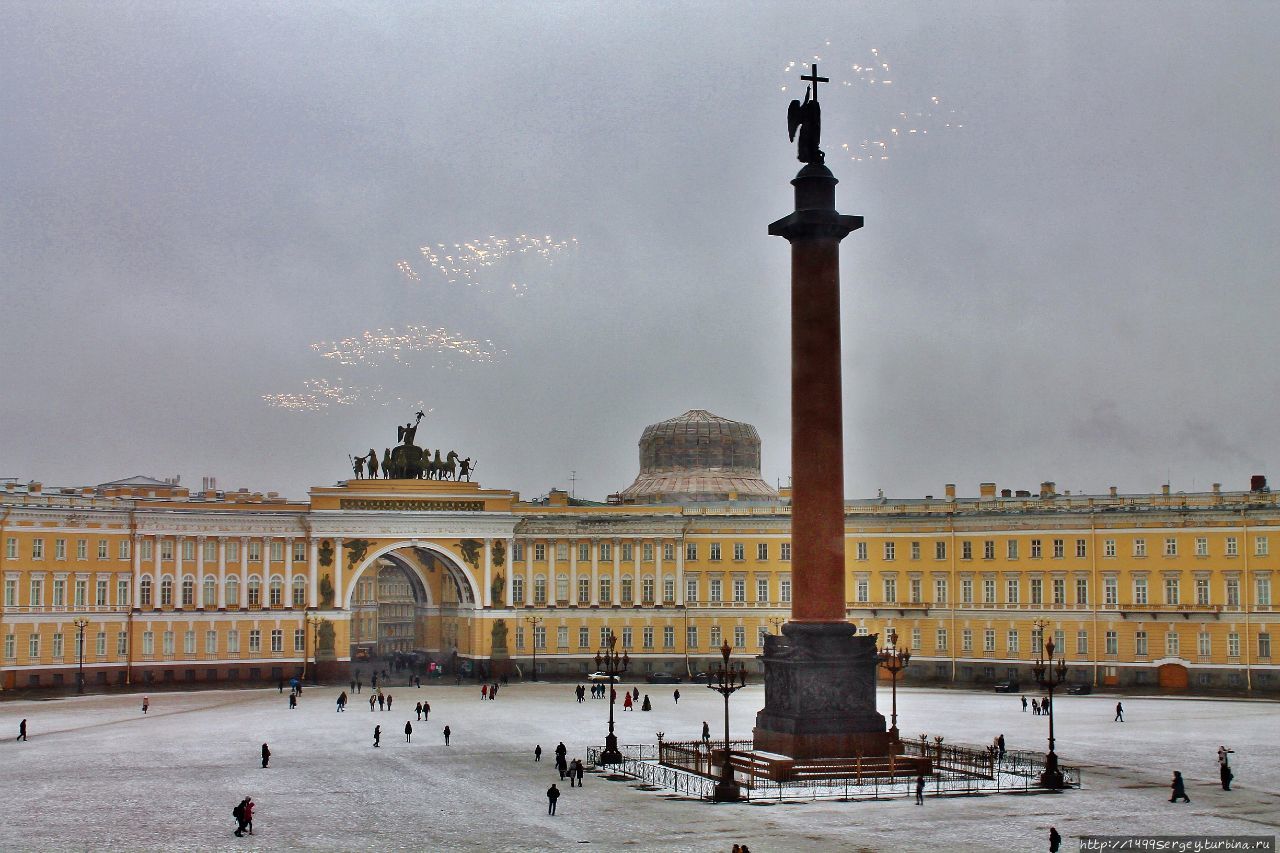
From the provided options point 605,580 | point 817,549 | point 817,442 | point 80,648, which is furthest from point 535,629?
point 817,442

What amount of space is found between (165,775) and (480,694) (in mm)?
35135

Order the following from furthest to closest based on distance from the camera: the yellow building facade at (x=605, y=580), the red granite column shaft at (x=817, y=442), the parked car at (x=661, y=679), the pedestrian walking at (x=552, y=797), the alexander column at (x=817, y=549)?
the parked car at (x=661, y=679), the yellow building facade at (x=605, y=580), the red granite column shaft at (x=817, y=442), the alexander column at (x=817, y=549), the pedestrian walking at (x=552, y=797)

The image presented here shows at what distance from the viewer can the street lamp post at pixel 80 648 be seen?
3211 inches

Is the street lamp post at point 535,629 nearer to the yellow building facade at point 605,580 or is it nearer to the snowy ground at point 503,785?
the yellow building facade at point 605,580

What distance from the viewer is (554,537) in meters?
96.9

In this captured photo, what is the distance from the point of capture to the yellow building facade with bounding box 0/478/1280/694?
8231 centimetres

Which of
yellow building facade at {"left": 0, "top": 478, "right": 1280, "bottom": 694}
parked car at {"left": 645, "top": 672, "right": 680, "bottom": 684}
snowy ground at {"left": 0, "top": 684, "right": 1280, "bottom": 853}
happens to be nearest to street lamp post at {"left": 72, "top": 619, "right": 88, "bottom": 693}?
yellow building facade at {"left": 0, "top": 478, "right": 1280, "bottom": 694}

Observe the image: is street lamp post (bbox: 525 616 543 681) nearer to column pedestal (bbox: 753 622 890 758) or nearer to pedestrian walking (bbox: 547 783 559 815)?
column pedestal (bbox: 753 622 890 758)

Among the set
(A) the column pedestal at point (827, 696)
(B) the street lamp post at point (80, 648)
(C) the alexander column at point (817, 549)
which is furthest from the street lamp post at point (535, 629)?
(A) the column pedestal at point (827, 696)

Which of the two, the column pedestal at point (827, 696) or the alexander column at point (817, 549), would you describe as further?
the alexander column at point (817, 549)

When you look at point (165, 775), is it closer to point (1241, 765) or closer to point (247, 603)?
point (1241, 765)

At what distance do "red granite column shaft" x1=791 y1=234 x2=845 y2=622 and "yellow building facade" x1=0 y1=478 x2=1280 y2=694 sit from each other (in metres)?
41.9

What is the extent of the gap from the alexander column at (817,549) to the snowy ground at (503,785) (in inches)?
162

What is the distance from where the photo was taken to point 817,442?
4641 cm
